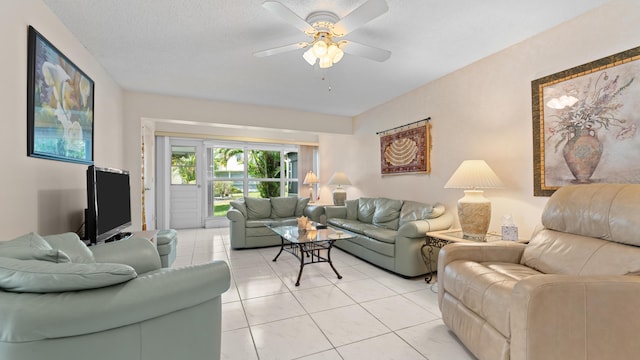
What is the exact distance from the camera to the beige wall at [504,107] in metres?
2.03

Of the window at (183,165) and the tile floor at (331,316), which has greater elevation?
the window at (183,165)

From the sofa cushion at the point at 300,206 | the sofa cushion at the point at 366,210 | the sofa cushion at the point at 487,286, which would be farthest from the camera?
the sofa cushion at the point at 300,206

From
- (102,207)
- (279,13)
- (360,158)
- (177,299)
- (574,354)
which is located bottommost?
(574,354)

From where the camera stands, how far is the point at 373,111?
15.9 ft

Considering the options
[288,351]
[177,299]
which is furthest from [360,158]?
[177,299]

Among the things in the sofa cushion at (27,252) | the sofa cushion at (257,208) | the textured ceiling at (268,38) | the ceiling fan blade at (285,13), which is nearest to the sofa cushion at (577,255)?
the textured ceiling at (268,38)

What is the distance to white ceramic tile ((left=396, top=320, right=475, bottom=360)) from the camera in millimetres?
1661

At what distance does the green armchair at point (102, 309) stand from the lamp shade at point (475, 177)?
2.27 metres

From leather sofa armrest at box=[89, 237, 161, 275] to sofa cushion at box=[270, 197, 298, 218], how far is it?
3.12 meters

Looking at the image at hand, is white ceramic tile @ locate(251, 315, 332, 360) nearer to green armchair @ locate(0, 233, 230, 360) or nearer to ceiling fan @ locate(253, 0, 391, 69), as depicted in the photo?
green armchair @ locate(0, 233, 230, 360)

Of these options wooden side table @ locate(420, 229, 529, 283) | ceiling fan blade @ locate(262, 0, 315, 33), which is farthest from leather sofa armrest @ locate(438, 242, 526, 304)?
ceiling fan blade @ locate(262, 0, 315, 33)

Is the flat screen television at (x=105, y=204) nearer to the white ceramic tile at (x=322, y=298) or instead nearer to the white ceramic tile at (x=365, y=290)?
the white ceramic tile at (x=322, y=298)

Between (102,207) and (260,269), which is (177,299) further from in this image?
(260,269)

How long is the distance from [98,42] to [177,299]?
2.73m
